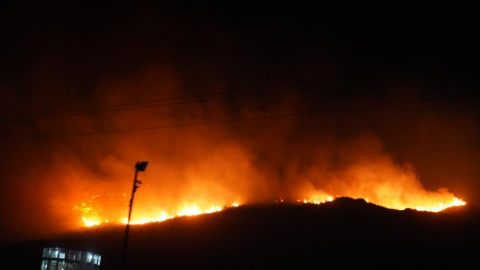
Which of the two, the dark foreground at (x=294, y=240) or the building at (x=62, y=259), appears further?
the dark foreground at (x=294, y=240)

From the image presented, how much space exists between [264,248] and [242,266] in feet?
22.2

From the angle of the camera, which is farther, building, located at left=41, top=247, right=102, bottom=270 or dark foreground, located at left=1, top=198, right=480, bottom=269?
dark foreground, located at left=1, top=198, right=480, bottom=269

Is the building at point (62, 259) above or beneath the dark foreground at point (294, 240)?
beneath

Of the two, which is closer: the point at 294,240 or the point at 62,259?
the point at 62,259

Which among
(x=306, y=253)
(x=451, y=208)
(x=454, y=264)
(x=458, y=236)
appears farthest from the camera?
(x=451, y=208)

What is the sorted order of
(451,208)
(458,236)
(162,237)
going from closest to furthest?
(458,236) → (162,237) → (451,208)

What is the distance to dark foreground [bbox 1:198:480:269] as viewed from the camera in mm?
56688

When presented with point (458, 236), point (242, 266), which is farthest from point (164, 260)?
point (458, 236)

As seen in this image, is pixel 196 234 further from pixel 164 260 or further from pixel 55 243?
pixel 55 243

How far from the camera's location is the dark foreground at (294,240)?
5669cm

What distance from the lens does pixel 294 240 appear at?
64.2 meters

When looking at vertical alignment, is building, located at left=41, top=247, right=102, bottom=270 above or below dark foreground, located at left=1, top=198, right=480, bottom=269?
below

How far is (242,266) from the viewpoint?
56531mm

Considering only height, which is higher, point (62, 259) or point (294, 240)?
point (294, 240)
